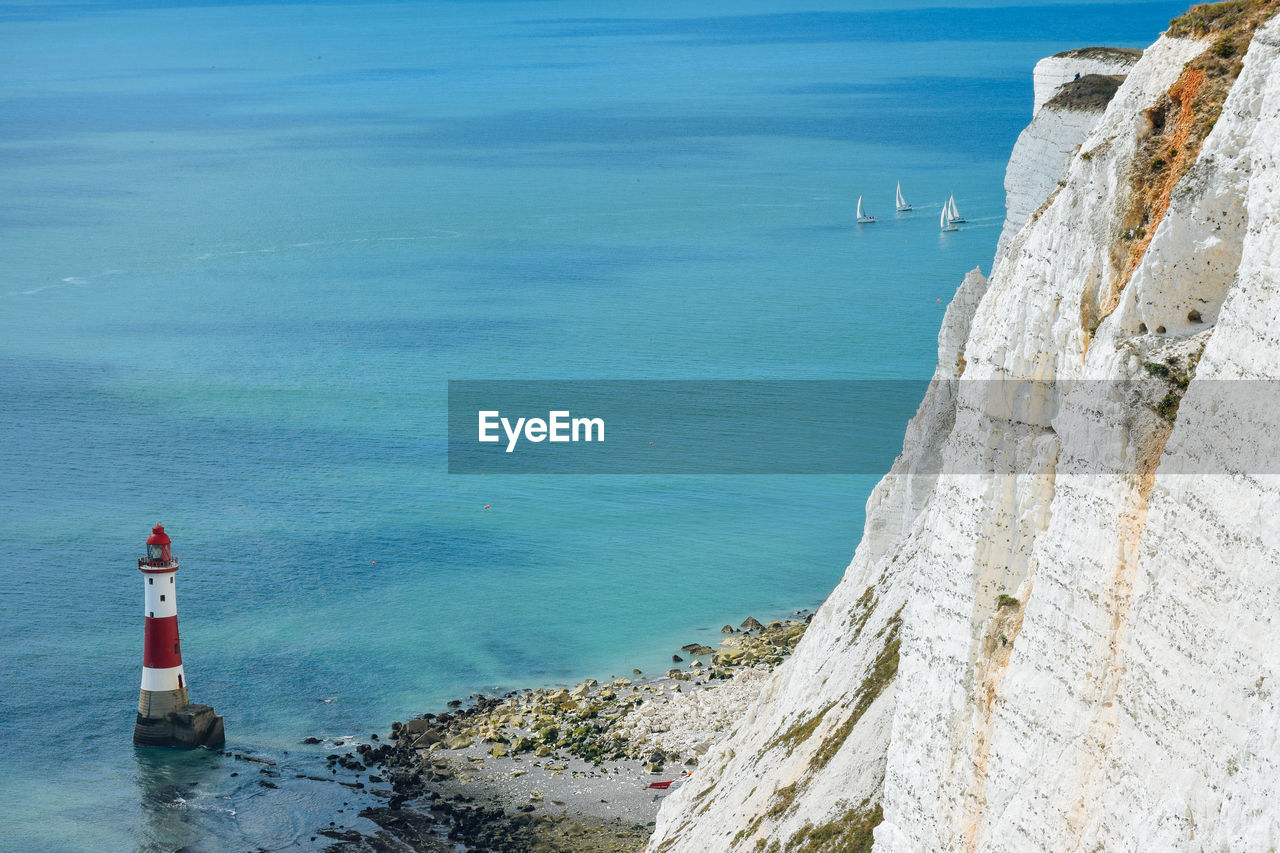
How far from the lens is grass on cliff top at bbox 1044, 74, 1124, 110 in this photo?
39.5m

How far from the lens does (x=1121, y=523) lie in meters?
14.9

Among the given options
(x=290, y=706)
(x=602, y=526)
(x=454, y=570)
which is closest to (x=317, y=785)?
(x=290, y=706)

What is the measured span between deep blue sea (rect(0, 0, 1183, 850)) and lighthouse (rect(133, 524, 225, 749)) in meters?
0.90

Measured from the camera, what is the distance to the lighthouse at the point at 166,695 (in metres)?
51.2

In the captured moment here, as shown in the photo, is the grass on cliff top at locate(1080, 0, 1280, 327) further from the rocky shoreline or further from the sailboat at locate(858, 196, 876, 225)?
the sailboat at locate(858, 196, 876, 225)

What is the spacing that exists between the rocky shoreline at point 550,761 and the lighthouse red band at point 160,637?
6166 millimetres

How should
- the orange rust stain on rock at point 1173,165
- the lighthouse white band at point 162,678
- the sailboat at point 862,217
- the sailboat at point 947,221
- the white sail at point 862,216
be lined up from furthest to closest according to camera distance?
the white sail at point 862,216 → the sailboat at point 862,217 → the sailboat at point 947,221 → the lighthouse white band at point 162,678 → the orange rust stain on rock at point 1173,165

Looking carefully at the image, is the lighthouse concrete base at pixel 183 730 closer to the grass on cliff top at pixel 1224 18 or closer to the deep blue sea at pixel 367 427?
the deep blue sea at pixel 367 427

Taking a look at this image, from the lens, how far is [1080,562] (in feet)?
50.4

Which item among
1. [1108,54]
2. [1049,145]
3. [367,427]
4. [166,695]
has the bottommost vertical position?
[166,695]

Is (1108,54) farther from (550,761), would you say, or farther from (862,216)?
(862,216)

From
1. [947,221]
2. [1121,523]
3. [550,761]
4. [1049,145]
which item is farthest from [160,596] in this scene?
[947,221]

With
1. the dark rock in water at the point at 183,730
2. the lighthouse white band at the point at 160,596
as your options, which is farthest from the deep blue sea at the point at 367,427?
the lighthouse white band at the point at 160,596

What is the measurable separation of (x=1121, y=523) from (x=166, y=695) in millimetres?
43177
